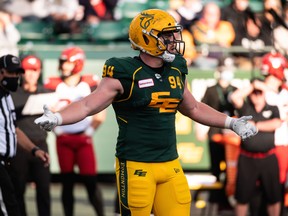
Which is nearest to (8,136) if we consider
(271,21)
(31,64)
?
(31,64)

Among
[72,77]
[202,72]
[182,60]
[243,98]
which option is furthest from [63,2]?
[182,60]

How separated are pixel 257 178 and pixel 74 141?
208 cm

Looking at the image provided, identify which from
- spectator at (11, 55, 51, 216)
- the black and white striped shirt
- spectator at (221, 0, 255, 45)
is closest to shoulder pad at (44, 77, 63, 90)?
spectator at (11, 55, 51, 216)

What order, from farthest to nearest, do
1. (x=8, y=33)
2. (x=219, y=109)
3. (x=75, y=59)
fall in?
(x=8, y=33) → (x=219, y=109) → (x=75, y=59)

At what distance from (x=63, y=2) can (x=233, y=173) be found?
199 inches

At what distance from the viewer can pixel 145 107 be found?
674 centimetres

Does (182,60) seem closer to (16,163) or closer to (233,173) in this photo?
(16,163)

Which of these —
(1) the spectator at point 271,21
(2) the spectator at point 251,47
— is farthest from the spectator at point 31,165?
(2) the spectator at point 251,47

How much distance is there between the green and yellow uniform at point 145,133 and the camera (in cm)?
671

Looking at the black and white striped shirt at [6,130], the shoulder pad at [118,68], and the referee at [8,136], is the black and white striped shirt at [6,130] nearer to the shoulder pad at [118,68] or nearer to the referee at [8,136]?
the referee at [8,136]

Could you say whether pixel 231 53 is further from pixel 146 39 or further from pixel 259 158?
pixel 146 39

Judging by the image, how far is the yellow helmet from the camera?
6785 millimetres

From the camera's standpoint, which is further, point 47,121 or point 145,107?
point 145,107

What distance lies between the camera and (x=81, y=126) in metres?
11.0
